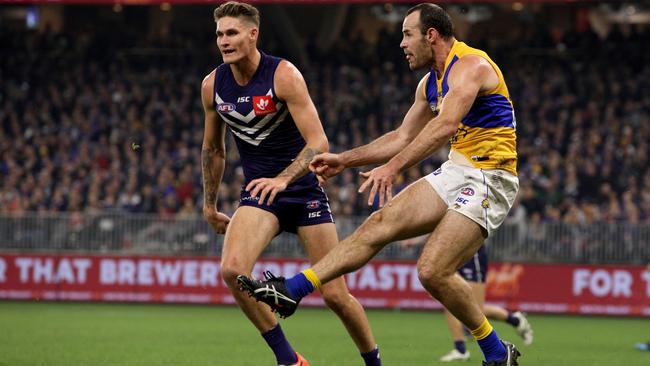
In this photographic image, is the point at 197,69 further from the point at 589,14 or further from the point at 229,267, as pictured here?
the point at 229,267

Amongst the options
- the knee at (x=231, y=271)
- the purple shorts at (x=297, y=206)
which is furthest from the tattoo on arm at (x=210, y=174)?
the knee at (x=231, y=271)

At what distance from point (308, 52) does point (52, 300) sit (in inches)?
428

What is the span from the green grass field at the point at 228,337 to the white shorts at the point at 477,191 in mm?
3631

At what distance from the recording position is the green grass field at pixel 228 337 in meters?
11.5

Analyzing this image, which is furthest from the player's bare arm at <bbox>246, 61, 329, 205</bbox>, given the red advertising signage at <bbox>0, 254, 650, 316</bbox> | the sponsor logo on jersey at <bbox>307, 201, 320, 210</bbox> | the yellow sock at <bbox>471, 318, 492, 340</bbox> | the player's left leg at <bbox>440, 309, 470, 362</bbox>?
the red advertising signage at <bbox>0, 254, 650, 316</bbox>

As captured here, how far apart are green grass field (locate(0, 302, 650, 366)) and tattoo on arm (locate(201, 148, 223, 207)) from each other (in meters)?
2.51

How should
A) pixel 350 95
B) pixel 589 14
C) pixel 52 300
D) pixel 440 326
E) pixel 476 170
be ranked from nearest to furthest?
pixel 476 170 → pixel 440 326 → pixel 52 300 → pixel 350 95 → pixel 589 14

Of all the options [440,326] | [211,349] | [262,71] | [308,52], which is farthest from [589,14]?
[262,71]

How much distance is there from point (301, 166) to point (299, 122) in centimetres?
34

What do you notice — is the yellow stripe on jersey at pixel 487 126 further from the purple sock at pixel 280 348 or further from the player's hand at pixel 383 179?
the purple sock at pixel 280 348

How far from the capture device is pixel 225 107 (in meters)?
8.38

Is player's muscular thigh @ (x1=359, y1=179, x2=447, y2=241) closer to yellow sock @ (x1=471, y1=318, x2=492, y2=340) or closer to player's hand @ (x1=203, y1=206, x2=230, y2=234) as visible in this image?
yellow sock @ (x1=471, y1=318, x2=492, y2=340)

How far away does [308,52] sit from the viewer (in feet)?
96.1

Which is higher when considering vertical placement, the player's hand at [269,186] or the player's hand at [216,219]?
the player's hand at [269,186]
